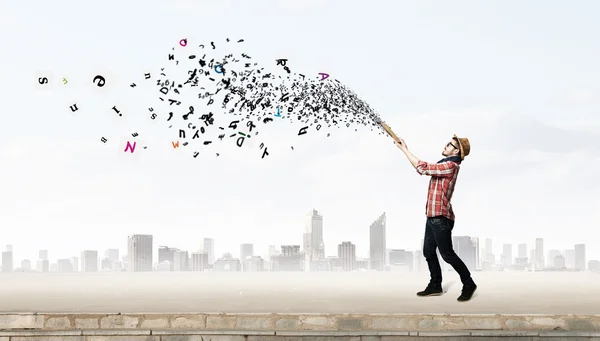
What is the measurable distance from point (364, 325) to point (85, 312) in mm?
4662

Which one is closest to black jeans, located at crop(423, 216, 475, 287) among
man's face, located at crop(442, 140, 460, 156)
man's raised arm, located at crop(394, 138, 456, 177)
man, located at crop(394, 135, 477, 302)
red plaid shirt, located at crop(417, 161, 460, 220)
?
man, located at crop(394, 135, 477, 302)

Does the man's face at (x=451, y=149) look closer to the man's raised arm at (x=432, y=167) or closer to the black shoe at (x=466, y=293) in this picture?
the man's raised arm at (x=432, y=167)

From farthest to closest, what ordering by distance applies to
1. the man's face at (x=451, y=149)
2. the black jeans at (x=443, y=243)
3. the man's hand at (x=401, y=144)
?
1. the man's face at (x=451, y=149)
2. the man's hand at (x=401, y=144)
3. the black jeans at (x=443, y=243)

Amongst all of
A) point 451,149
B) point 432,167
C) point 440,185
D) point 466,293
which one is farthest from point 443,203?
point 466,293

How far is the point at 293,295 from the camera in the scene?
18.4 meters

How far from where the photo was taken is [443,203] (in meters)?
16.3

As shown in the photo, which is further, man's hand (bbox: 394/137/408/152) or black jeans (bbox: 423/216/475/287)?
man's hand (bbox: 394/137/408/152)

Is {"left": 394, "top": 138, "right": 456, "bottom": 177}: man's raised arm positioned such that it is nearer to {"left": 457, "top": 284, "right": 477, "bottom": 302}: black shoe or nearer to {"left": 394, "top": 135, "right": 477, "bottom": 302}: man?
{"left": 394, "top": 135, "right": 477, "bottom": 302}: man

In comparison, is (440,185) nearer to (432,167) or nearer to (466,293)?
(432,167)

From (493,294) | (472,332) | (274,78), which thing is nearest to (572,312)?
(472,332)

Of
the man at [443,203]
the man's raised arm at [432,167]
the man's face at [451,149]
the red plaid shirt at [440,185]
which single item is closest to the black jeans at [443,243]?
the man at [443,203]

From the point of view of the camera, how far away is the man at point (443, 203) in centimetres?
1633

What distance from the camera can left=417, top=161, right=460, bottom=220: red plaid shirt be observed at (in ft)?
53.6

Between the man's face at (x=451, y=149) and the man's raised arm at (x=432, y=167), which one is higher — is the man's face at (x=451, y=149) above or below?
above
